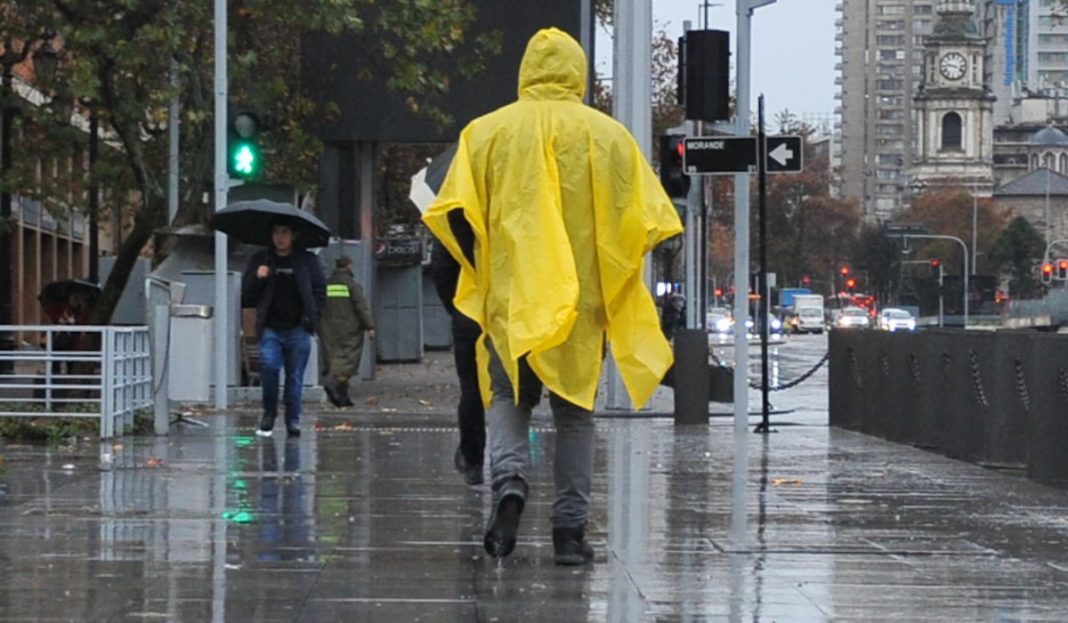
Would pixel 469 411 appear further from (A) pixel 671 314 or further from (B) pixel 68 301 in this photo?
(A) pixel 671 314

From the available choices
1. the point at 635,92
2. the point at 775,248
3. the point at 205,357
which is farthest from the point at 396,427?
the point at 775,248

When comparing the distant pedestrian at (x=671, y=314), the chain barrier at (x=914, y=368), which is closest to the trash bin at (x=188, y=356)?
the chain barrier at (x=914, y=368)

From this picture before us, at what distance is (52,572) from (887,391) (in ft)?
37.6

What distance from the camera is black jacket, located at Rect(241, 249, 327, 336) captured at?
16.0 metres

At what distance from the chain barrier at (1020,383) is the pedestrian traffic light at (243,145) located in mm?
10096

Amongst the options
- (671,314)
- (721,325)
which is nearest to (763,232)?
(671,314)

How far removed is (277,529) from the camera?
9.59m

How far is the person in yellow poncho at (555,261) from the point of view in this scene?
27.4 ft

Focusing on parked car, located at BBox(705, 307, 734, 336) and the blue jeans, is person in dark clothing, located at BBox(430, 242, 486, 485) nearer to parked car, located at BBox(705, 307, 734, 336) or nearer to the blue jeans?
the blue jeans

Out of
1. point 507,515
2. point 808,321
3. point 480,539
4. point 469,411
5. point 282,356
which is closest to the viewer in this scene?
point 507,515

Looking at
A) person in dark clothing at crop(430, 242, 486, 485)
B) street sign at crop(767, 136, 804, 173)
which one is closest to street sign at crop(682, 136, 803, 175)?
street sign at crop(767, 136, 804, 173)

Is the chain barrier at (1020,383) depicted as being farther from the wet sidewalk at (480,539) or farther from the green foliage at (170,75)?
the green foliage at (170,75)

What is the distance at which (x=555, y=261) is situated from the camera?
8.33 meters

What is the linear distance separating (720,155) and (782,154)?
2.24 feet
